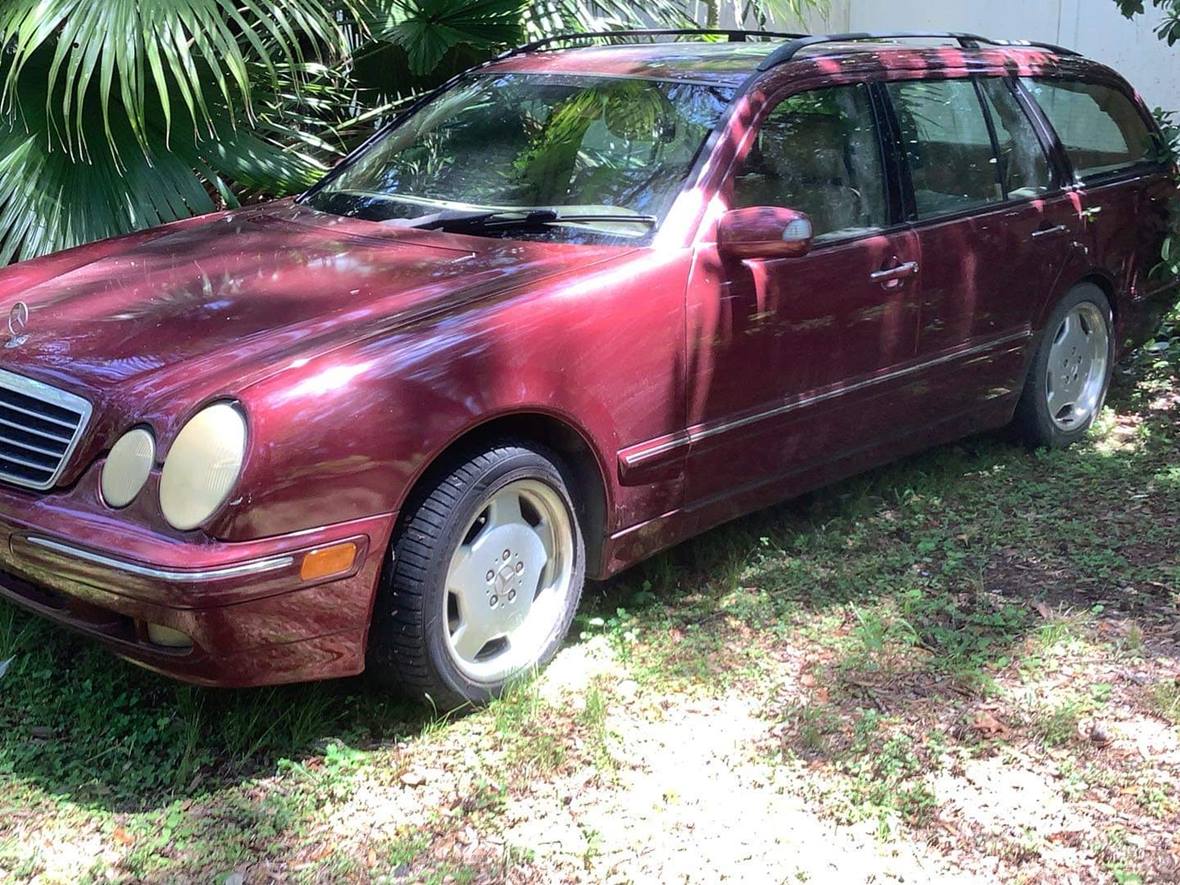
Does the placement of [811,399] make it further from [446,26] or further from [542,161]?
[446,26]

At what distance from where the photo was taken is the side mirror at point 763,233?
360 centimetres

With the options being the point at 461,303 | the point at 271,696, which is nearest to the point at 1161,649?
the point at 461,303

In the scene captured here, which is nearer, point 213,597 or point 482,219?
point 213,597

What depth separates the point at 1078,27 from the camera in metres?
8.54

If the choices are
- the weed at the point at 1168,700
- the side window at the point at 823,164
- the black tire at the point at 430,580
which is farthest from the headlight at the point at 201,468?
the weed at the point at 1168,700

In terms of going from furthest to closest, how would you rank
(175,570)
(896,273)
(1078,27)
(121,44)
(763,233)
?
(1078,27)
(121,44)
(896,273)
(763,233)
(175,570)

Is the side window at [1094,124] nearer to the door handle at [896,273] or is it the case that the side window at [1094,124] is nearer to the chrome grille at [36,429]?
the door handle at [896,273]

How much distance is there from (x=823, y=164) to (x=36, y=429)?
2464 mm

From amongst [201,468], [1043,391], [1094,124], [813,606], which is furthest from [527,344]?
[1094,124]

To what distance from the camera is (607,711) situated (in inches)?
132

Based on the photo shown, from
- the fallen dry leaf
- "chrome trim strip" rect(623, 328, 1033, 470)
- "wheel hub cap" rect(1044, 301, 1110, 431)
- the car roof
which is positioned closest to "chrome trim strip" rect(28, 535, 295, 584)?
"chrome trim strip" rect(623, 328, 1033, 470)

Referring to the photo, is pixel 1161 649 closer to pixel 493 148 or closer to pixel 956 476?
pixel 956 476

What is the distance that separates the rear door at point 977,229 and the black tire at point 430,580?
6.17 ft

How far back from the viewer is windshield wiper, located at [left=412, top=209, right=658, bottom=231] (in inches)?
146
